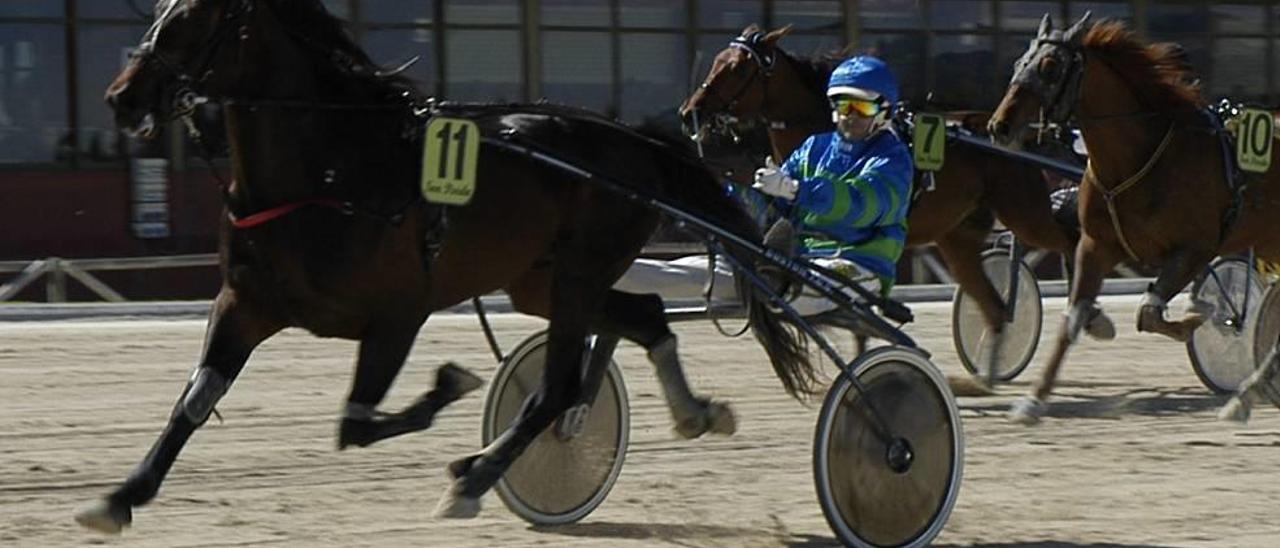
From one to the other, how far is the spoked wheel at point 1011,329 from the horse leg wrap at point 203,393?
20.5 feet

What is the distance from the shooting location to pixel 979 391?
1134 cm

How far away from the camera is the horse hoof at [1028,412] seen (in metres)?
10.0

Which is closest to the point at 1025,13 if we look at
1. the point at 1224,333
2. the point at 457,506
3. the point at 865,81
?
the point at 1224,333

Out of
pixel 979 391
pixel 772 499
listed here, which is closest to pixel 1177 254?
pixel 979 391

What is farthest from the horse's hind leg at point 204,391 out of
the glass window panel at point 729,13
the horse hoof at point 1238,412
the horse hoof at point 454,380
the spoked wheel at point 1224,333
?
the glass window panel at point 729,13

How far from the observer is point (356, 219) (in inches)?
253

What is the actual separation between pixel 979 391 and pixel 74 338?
5081 mm

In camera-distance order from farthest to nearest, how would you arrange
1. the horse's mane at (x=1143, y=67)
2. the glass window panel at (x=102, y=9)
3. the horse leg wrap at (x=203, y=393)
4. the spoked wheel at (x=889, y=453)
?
the glass window panel at (x=102, y=9), the horse's mane at (x=1143, y=67), the spoked wheel at (x=889, y=453), the horse leg wrap at (x=203, y=393)

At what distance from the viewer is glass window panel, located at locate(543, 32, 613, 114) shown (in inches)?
769

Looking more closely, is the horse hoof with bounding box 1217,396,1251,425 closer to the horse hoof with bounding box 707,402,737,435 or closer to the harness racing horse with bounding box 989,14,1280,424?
the harness racing horse with bounding box 989,14,1280,424

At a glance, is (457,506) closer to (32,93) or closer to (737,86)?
(737,86)

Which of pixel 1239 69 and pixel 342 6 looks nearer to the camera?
pixel 342 6

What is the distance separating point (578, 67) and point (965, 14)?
3507 millimetres

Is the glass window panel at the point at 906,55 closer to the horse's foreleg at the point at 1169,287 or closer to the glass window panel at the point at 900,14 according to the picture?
the glass window panel at the point at 900,14
